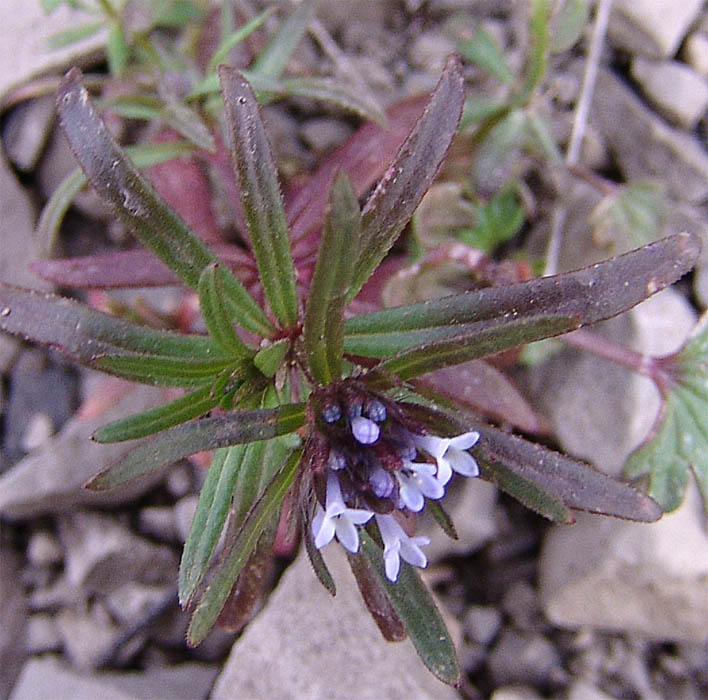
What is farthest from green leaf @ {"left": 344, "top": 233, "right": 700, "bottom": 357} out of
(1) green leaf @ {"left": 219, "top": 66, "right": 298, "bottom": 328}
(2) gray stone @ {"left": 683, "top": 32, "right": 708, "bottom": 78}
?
(2) gray stone @ {"left": 683, "top": 32, "right": 708, "bottom": 78}

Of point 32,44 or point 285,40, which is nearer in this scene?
point 285,40

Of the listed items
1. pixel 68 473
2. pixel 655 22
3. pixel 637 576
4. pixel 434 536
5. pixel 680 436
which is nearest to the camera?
pixel 680 436

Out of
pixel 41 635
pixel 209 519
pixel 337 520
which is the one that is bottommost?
pixel 41 635

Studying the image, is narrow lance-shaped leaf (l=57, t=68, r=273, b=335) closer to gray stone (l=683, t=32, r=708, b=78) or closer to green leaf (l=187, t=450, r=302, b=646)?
green leaf (l=187, t=450, r=302, b=646)

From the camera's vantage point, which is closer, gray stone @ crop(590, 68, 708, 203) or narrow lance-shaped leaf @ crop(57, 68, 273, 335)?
narrow lance-shaped leaf @ crop(57, 68, 273, 335)

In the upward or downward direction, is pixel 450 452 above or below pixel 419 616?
above

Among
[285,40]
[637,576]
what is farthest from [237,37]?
[637,576]

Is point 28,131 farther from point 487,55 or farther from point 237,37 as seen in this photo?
point 487,55
